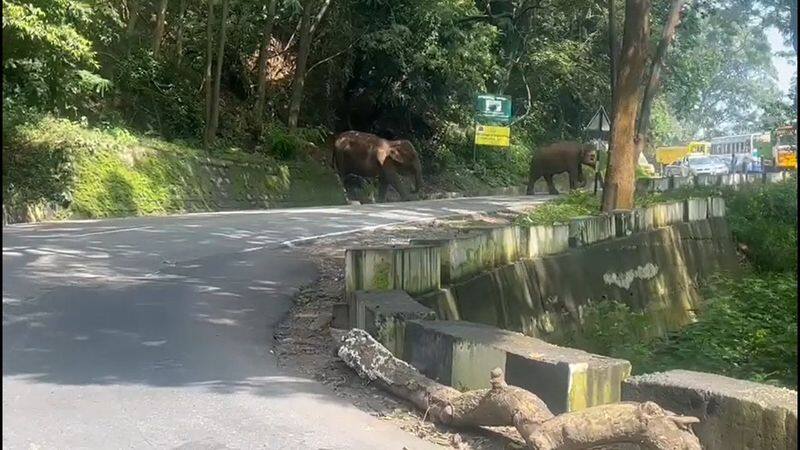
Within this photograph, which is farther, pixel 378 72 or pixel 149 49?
pixel 378 72

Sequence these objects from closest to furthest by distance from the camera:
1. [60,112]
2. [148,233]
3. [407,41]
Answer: [148,233] < [60,112] < [407,41]

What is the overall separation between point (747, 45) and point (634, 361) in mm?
37124

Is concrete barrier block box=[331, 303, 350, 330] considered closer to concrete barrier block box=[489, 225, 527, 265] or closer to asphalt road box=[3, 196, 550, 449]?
asphalt road box=[3, 196, 550, 449]

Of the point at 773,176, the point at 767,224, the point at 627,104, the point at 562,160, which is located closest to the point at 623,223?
the point at 627,104

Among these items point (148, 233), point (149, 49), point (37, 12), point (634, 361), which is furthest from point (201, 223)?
point (149, 49)

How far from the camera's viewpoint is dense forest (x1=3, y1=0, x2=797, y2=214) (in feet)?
60.0

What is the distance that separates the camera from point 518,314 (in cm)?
981

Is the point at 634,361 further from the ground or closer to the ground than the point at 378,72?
closer to the ground

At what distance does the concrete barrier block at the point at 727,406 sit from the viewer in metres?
4.11

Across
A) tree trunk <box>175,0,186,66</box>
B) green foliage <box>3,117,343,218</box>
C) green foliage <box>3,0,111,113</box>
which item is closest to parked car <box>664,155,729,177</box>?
tree trunk <box>175,0,186,66</box>

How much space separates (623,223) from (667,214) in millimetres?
2707

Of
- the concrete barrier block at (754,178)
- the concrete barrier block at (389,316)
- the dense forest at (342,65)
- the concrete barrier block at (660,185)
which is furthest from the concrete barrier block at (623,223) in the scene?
the concrete barrier block at (754,178)

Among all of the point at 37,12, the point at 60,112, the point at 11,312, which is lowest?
the point at 11,312

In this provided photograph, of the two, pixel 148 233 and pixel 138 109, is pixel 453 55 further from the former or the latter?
pixel 148 233
